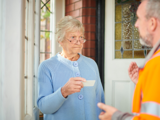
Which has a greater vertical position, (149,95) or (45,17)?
(45,17)

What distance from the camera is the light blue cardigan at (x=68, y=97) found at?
1.19 metres

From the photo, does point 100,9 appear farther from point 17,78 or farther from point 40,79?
point 17,78

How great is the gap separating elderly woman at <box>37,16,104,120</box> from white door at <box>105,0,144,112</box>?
2.49ft

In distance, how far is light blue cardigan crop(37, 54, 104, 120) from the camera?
119cm

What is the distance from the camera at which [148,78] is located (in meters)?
0.58

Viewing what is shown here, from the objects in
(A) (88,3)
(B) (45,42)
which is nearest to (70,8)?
(A) (88,3)

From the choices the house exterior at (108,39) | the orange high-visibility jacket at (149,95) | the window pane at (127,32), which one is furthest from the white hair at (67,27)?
the window pane at (127,32)

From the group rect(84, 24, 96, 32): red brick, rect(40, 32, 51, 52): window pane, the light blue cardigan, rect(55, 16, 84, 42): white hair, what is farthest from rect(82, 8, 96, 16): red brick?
the light blue cardigan

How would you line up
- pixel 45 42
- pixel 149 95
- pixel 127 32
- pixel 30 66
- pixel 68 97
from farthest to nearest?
1. pixel 45 42
2. pixel 127 32
3. pixel 30 66
4. pixel 68 97
5. pixel 149 95

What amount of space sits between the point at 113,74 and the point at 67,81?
1078mm

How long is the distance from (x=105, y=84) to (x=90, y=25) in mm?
937

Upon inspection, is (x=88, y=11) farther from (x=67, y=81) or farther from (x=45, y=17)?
(x=67, y=81)

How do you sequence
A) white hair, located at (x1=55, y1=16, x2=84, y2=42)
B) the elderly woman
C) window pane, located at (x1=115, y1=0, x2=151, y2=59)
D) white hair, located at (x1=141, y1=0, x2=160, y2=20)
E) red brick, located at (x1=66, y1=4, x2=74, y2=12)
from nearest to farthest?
white hair, located at (x1=141, y1=0, x2=160, y2=20)
the elderly woman
white hair, located at (x1=55, y1=16, x2=84, y2=42)
window pane, located at (x1=115, y1=0, x2=151, y2=59)
red brick, located at (x1=66, y1=4, x2=74, y2=12)

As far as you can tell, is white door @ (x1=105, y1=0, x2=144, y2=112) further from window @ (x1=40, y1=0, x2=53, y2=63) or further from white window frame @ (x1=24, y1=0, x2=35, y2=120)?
white window frame @ (x1=24, y1=0, x2=35, y2=120)
